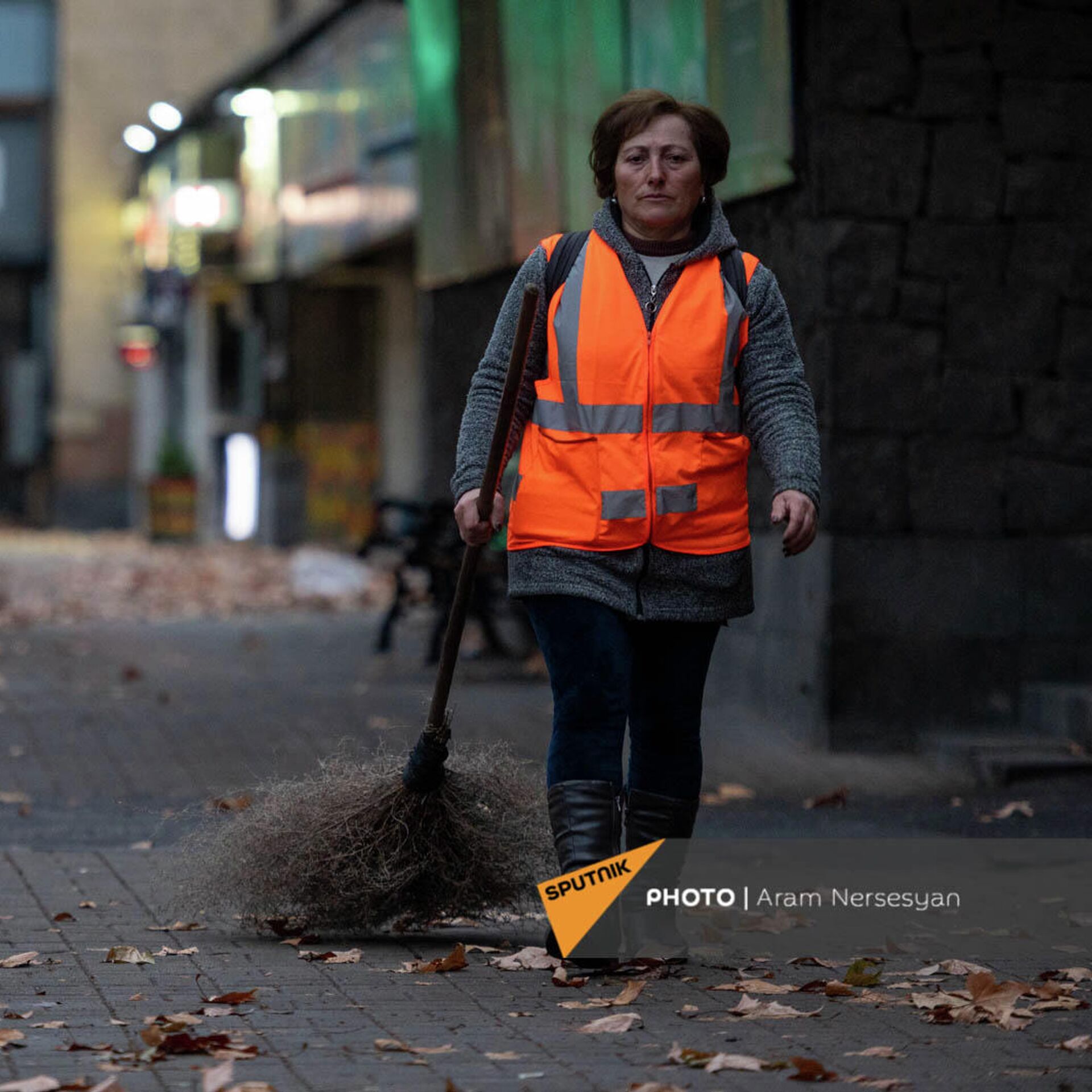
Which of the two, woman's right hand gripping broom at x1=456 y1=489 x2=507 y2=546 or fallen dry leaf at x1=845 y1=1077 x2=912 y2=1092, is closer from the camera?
fallen dry leaf at x1=845 y1=1077 x2=912 y2=1092

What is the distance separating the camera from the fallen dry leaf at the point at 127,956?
15.9 feet

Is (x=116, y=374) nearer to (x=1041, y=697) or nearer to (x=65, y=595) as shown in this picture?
(x=65, y=595)

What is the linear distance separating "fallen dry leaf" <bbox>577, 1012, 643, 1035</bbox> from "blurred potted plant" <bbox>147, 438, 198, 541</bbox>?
89.8 ft

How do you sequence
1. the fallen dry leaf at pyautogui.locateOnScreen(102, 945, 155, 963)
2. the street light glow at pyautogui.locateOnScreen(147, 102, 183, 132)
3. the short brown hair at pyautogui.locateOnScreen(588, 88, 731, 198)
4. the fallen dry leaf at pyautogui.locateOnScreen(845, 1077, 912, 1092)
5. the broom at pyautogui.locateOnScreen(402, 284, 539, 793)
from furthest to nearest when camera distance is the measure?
the street light glow at pyautogui.locateOnScreen(147, 102, 183, 132) → the fallen dry leaf at pyautogui.locateOnScreen(102, 945, 155, 963) → the short brown hair at pyautogui.locateOnScreen(588, 88, 731, 198) → the broom at pyautogui.locateOnScreen(402, 284, 539, 793) → the fallen dry leaf at pyautogui.locateOnScreen(845, 1077, 912, 1092)

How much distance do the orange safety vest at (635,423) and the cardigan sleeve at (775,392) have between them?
44mm

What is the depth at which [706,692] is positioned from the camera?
9875 mm

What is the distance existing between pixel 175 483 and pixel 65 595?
13.4m

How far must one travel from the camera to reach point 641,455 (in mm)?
4609

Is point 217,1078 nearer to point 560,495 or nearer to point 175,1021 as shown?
point 175,1021

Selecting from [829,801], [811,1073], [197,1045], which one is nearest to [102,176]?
[829,801]

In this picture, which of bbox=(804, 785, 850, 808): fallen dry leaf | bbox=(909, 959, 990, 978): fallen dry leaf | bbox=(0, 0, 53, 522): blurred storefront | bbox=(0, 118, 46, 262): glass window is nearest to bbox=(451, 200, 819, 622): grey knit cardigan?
bbox=(909, 959, 990, 978): fallen dry leaf

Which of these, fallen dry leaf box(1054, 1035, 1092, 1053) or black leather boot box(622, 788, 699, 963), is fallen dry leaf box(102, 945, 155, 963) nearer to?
black leather boot box(622, 788, 699, 963)

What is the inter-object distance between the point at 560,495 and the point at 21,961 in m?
1.53

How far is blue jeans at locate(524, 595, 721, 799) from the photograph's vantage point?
15.3 ft
